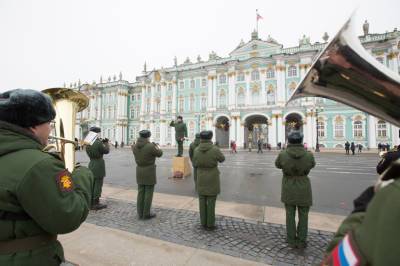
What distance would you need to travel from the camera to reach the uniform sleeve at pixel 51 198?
1.19m

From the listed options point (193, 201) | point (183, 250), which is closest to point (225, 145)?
point (193, 201)

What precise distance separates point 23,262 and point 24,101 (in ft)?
3.19

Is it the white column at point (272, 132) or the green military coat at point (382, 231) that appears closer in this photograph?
the green military coat at point (382, 231)

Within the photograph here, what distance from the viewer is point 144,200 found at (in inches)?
180

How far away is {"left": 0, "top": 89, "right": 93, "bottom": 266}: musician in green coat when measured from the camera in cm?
119

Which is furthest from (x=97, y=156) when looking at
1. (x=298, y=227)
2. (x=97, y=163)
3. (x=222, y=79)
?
(x=222, y=79)

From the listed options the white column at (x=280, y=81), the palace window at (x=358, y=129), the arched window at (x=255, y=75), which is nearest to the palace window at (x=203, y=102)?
the arched window at (x=255, y=75)

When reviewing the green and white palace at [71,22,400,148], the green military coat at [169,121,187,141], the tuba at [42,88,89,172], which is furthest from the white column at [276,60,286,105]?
the tuba at [42,88,89,172]

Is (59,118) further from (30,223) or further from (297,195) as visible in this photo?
(297,195)

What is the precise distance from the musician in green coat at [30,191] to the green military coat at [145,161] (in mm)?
3169

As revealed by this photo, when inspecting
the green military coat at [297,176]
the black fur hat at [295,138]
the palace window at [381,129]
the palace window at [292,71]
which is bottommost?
the green military coat at [297,176]

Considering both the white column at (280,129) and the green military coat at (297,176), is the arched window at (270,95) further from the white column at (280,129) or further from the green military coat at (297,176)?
the green military coat at (297,176)

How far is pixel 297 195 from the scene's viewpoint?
11.0ft

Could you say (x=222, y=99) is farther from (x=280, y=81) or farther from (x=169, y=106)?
(x=169, y=106)
